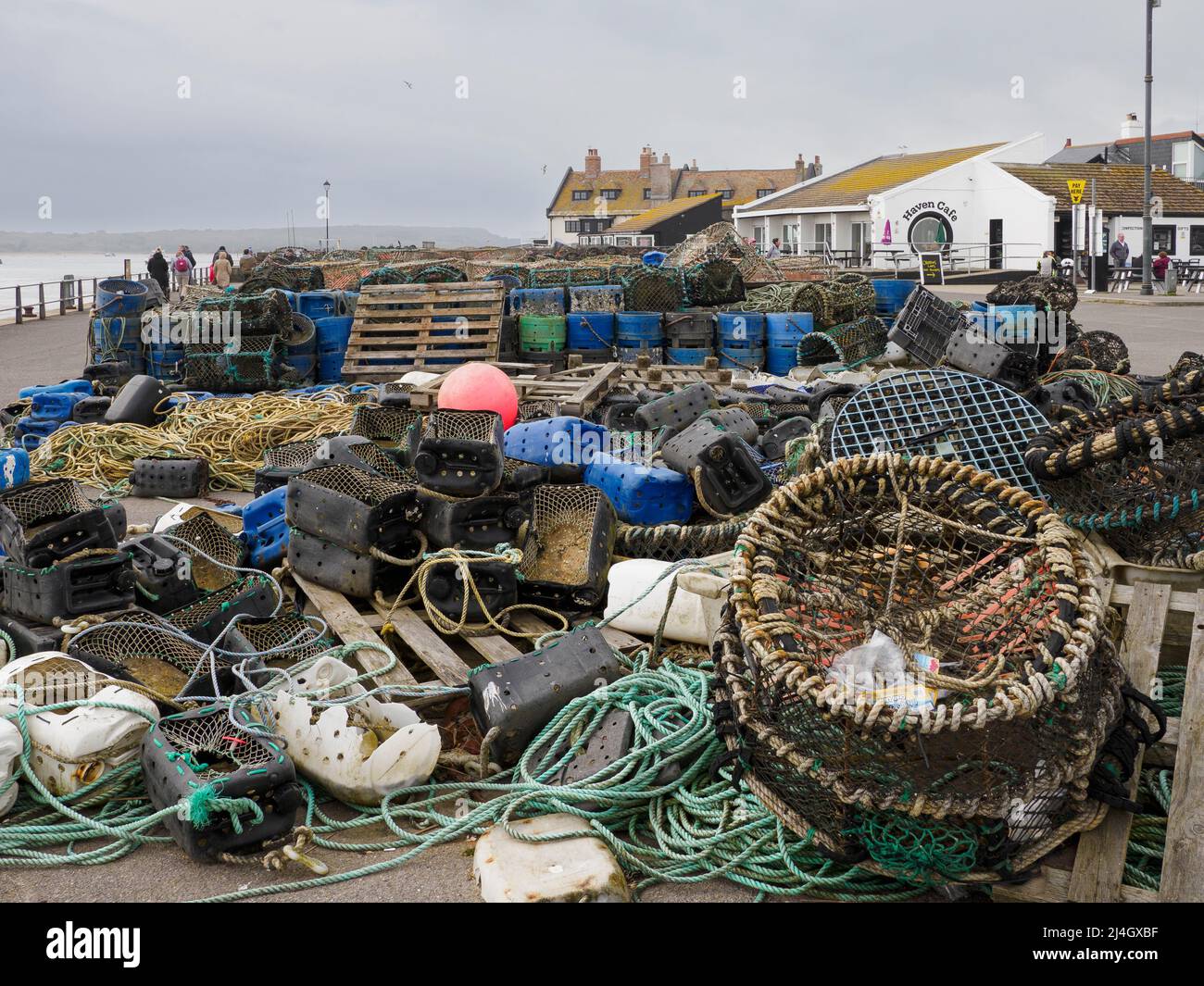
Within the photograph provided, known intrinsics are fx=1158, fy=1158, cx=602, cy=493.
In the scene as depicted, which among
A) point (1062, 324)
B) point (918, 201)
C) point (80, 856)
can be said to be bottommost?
point (80, 856)

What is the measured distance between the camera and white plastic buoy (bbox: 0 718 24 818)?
3.30 m

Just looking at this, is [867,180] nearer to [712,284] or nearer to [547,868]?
[712,284]

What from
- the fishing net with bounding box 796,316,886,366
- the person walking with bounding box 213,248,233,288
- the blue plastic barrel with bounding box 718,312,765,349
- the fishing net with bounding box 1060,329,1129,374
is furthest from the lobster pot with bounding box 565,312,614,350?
the person walking with bounding box 213,248,233,288

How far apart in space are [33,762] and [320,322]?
780cm

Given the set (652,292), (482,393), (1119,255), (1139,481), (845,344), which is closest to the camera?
(1139,481)

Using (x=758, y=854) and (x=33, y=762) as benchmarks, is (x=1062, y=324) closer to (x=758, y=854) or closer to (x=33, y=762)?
(x=758, y=854)

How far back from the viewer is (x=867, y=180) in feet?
136

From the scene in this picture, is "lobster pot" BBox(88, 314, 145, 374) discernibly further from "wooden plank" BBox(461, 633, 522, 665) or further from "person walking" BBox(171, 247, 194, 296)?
"person walking" BBox(171, 247, 194, 296)

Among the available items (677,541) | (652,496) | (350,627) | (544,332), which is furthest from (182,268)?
(350,627)

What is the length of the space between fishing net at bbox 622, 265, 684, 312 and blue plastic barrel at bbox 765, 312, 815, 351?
142cm

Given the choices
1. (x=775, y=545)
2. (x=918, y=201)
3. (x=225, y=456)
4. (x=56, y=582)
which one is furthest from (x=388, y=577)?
(x=918, y=201)

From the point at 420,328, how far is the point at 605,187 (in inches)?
2765

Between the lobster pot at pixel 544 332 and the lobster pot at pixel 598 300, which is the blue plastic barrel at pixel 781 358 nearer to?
the lobster pot at pixel 598 300

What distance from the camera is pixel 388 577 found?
4703 mm
